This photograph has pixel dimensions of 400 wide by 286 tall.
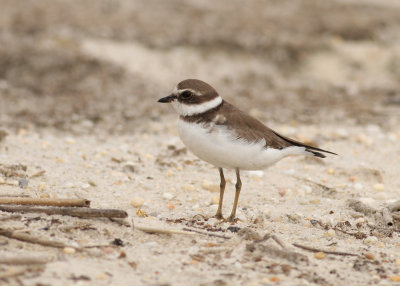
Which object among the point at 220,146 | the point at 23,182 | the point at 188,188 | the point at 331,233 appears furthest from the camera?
the point at 188,188

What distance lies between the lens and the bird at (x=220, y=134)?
5.12 m

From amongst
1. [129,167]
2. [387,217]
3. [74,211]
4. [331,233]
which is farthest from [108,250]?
[387,217]

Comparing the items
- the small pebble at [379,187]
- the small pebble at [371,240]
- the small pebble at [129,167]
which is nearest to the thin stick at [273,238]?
the small pebble at [371,240]

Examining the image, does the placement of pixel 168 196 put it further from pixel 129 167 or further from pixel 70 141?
pixel 70 141

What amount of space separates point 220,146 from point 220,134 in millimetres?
106

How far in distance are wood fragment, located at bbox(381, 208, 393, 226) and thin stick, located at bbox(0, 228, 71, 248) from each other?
3051 mm

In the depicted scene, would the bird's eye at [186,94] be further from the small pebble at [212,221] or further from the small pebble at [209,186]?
the small pebble at [209,186]

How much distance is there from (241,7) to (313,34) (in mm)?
1917

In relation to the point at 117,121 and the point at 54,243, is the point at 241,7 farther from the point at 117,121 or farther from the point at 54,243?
the point at 54,243

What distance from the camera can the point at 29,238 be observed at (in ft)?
14.1

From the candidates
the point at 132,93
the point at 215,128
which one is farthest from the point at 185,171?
the point at 132,93

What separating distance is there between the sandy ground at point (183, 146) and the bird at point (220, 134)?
591 millimetres

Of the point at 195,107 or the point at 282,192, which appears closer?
the point at 195,107

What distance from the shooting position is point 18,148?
23.7 ft
